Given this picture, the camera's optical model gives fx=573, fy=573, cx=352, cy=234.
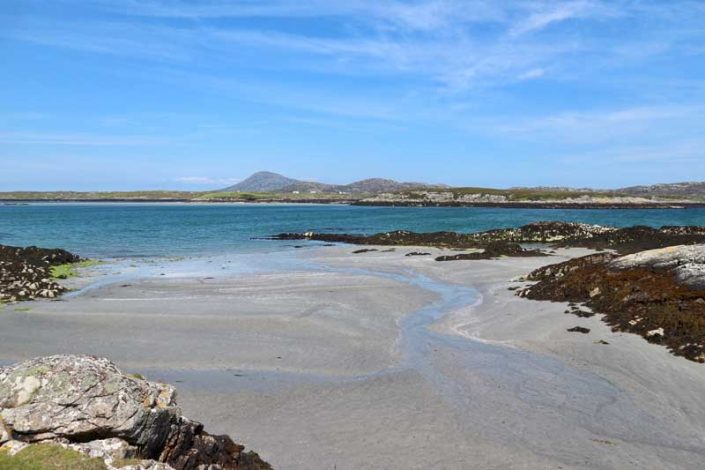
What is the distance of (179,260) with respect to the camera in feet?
118

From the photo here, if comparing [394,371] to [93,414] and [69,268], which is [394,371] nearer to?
[93,414]

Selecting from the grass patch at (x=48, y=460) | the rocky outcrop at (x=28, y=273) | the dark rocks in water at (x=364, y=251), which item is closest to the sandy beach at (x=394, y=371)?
the rocky outcrop at (x=28, y=273)

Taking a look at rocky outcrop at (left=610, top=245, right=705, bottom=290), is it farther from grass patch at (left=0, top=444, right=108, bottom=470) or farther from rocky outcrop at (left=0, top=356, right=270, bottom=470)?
grass patch at (left=0, top=444, right=108, bottom=470)

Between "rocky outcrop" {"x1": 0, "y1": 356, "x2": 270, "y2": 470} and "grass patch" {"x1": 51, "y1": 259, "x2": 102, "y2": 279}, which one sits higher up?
"rocky outcrop" {"x1": 0, "y1": 356, "x2": 270, "y2": 470}

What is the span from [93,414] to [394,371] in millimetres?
7353

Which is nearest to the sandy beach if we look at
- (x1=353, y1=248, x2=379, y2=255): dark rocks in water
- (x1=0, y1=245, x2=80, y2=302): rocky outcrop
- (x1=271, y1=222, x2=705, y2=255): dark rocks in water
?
(x1=0, y1=245, x2=80, y2=302): rocky outcrop

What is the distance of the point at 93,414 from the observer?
20.2ft

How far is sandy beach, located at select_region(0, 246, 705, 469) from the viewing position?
8.69 metres

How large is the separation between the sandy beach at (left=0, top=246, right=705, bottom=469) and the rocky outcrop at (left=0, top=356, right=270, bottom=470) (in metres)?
2.01

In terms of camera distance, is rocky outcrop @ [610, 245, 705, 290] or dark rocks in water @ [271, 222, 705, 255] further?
dark rocks in water @ [271, 222, 705, 255]

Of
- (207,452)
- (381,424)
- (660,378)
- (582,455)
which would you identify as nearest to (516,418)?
(582,455)

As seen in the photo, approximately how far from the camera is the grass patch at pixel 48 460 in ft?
18.2

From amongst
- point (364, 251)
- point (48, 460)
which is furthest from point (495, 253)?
point (48, 460)

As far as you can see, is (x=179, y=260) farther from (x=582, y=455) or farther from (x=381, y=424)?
(x=582, y=455)
